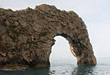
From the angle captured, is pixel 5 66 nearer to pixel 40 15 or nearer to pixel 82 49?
pixel 40 15

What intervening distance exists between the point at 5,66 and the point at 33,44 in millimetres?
15646

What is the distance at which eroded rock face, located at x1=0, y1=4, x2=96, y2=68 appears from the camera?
64625mm

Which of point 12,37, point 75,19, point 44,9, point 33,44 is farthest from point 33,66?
point 75,19

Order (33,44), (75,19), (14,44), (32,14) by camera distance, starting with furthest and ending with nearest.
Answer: (75,19), (32,14), (33,44), (14,44)

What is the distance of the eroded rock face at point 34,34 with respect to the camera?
2544 inches

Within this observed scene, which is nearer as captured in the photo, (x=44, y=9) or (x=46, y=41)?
(x=46, y=41)

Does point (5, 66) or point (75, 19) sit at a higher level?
point (75, 19)

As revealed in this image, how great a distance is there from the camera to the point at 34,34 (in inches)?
2876

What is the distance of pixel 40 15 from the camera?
3093 inches

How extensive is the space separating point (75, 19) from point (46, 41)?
26198mm

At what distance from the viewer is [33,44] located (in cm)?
7056

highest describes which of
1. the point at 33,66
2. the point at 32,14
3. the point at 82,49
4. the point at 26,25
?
the point at 32,14

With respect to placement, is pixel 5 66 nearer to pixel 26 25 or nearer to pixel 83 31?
pixel 26 25

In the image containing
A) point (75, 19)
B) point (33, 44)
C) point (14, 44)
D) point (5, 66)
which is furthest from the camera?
point (75, 19)
